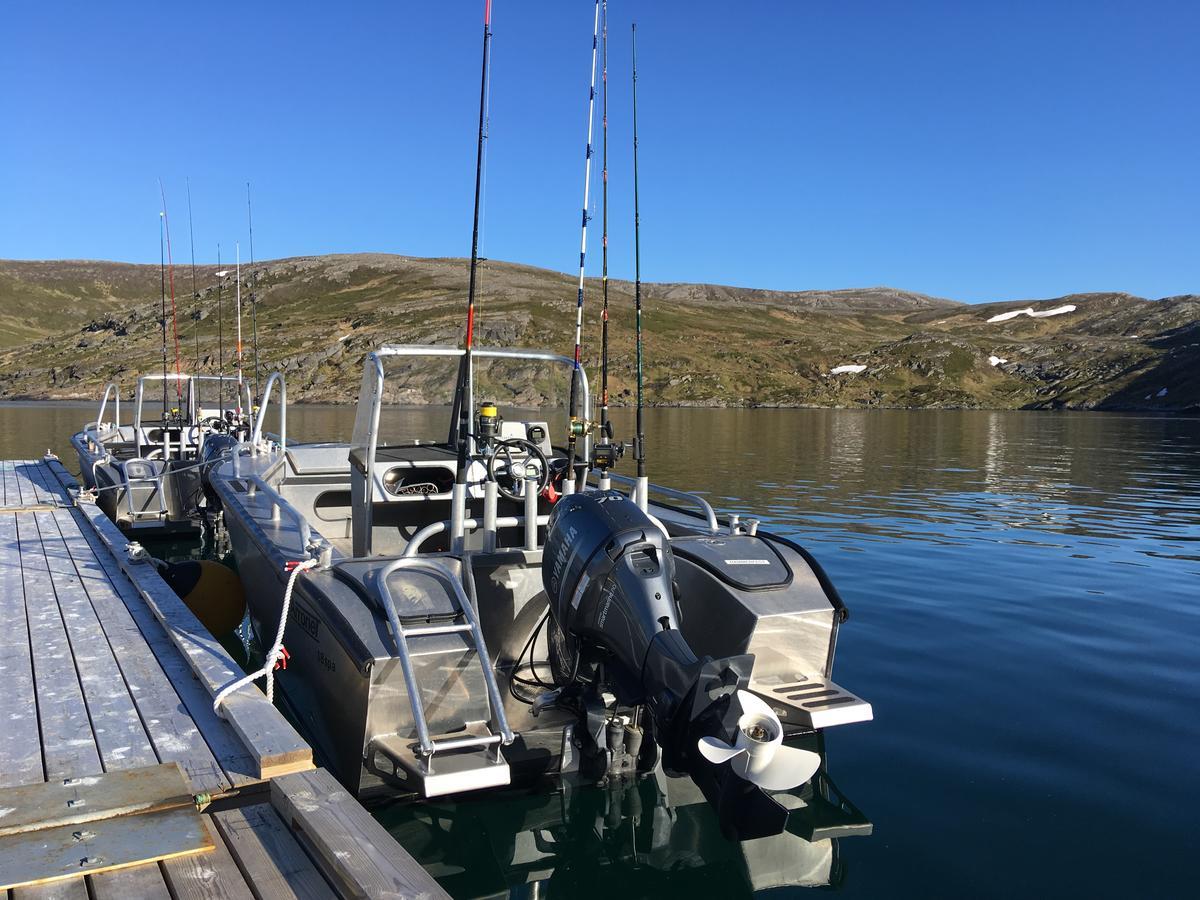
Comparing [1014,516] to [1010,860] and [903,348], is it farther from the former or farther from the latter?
[903,348]

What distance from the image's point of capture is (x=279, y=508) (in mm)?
6828

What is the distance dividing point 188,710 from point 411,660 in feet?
4.29

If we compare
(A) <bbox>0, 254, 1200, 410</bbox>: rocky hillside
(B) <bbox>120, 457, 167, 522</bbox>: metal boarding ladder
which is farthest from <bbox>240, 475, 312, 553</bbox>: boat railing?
(A) <bbox>0, 254, 1200, 410</bbox>: rocky hillside

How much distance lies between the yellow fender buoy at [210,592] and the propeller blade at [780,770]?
636cm

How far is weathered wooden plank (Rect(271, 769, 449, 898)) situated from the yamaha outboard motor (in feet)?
3.59

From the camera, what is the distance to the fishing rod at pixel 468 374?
5281mm

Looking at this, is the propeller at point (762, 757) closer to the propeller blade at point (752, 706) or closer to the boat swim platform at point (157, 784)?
the propeller blade at point (752, 706)

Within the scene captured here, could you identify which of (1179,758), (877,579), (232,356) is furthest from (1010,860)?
(232,356)

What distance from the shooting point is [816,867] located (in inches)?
172

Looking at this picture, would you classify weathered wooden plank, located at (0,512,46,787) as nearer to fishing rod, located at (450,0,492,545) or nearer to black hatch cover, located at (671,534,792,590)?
fishing rod, located at (450,0,492,545)

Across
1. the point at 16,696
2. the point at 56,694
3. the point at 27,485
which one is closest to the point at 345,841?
the point at 56,694

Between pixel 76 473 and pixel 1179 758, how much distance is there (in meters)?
21.8

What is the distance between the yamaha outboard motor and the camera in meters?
3.28

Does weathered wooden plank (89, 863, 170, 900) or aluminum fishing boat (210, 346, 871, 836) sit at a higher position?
aluminum fishing boat (210, 346, 871, 836)
